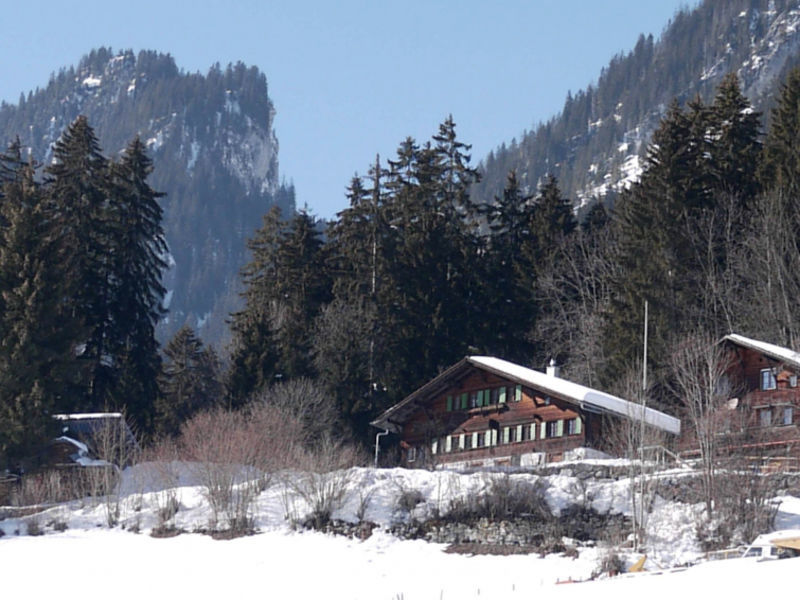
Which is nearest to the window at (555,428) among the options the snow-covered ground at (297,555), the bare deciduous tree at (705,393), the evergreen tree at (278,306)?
the bare deciduous tree at (705,393)

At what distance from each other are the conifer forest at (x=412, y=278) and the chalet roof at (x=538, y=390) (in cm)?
288

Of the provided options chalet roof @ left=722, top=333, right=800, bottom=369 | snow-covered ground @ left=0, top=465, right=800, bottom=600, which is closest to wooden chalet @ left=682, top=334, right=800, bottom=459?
chalet roof @ left=722, top=333, right=800, bottom=369

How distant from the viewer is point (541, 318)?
64.9 meters

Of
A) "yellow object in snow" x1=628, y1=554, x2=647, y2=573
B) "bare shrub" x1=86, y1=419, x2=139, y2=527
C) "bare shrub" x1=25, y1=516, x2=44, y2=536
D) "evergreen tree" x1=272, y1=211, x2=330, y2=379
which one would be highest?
"evergreen tree" x1=272, y1=211, x2=330, y2=379

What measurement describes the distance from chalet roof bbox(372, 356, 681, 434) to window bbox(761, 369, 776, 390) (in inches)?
168

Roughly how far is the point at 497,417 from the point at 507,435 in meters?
0.98

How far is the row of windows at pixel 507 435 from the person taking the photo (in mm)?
49344

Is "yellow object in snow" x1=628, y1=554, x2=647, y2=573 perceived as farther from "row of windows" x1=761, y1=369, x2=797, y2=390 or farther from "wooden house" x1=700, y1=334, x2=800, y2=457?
"row of windows" x1=761, y1=369, x2=797, y2=390

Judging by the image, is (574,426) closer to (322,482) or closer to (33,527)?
(322,482)

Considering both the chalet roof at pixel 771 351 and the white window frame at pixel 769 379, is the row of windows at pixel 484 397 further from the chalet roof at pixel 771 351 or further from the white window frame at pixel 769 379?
the white window frame at pixel 769 379

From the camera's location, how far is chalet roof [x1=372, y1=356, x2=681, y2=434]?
4544cm

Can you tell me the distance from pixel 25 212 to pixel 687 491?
30.9m

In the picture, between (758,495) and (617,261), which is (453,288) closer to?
(617,261)

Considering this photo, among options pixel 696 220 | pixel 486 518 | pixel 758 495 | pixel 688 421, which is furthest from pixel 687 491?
pixel 696 220
